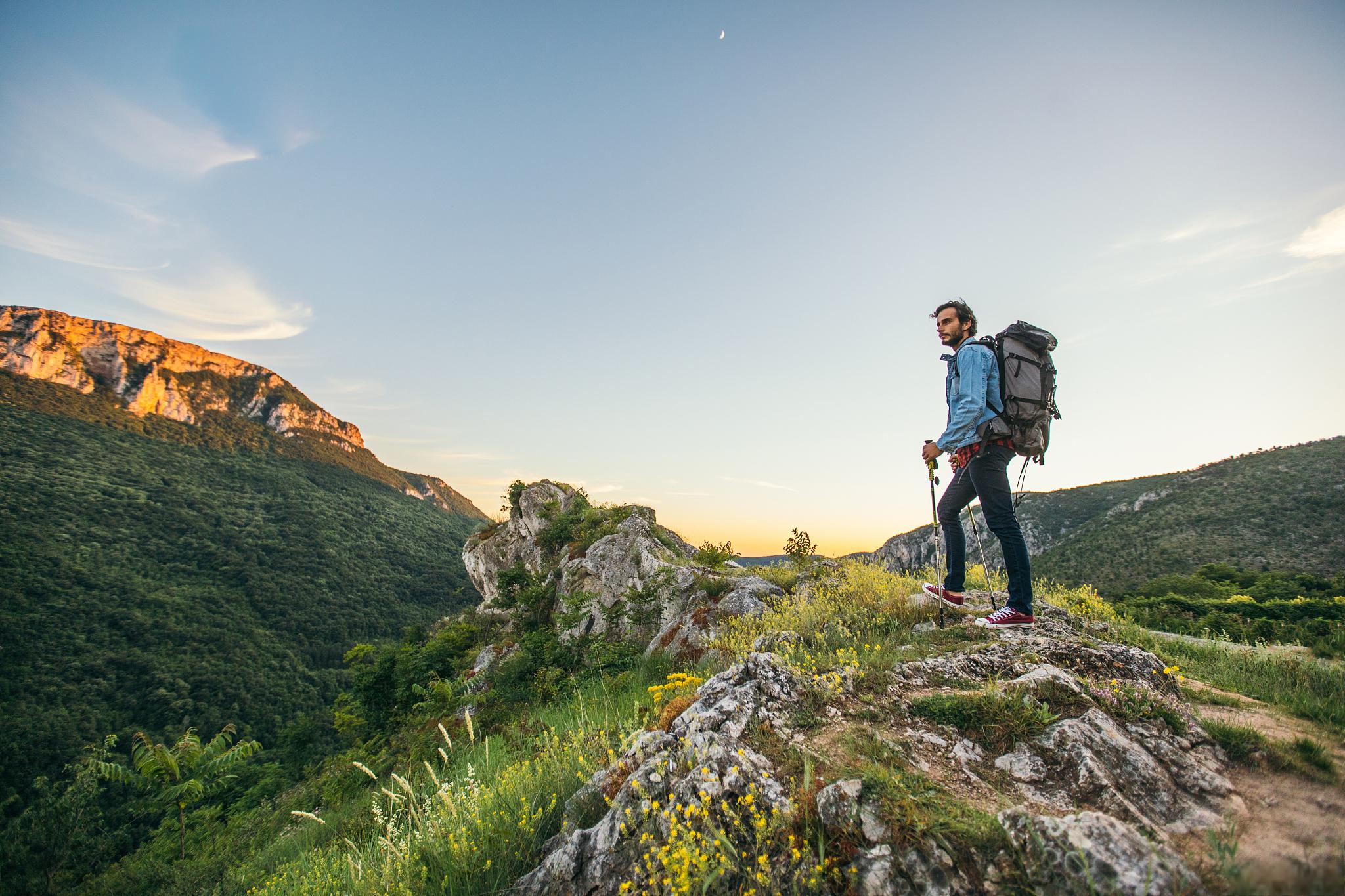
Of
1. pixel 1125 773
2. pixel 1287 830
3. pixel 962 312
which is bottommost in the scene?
pixel 1125 773

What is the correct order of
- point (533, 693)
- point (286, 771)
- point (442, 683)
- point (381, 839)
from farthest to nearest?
point (286, 771)
point (442, 683)
point (533, 693)
point (381, 839)

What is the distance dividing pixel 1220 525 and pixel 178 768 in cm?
6211

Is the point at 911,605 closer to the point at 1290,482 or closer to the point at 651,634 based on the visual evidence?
the point at 651,634

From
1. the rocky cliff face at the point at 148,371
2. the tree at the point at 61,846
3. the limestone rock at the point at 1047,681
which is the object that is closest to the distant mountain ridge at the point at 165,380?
the rocky cliff face at the point at 148,371

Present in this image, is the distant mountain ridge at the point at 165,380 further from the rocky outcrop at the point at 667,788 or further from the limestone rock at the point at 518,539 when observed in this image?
the rocky outcrop at the point at 667,788

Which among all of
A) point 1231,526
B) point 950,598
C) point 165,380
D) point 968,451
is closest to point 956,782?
point 950,598

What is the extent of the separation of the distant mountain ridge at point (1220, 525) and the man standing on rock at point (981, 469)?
2403 cm

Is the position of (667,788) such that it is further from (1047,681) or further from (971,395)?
(971,395)

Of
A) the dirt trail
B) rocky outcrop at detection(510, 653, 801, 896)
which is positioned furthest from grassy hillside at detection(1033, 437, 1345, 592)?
rocky outcrop at detection(510, 653, 801, 896)

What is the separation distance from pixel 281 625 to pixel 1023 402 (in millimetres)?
95526

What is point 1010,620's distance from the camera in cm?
486

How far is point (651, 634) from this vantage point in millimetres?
11102

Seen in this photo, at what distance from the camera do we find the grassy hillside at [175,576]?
167 feet

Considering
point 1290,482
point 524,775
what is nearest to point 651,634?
point 524,775
